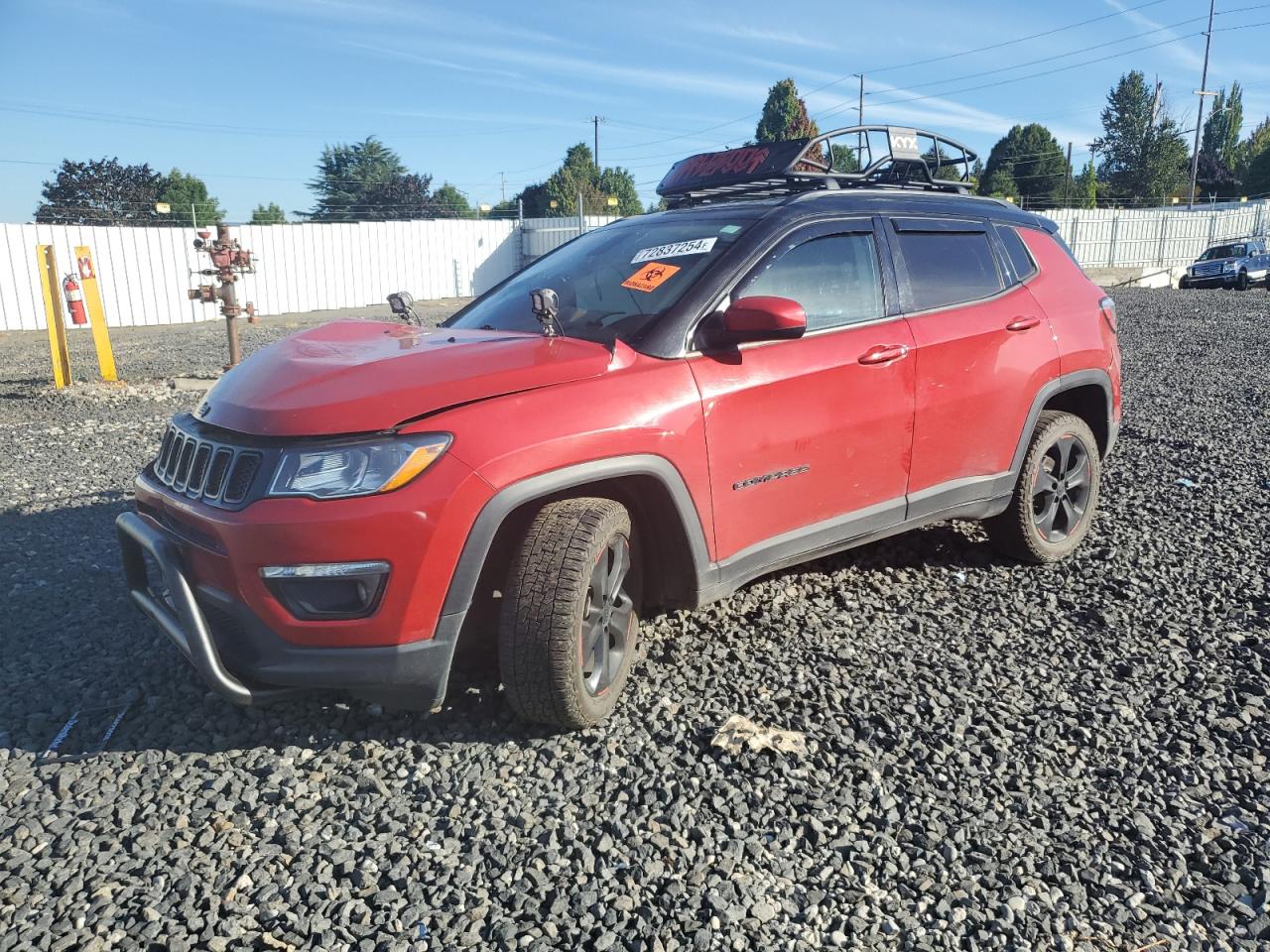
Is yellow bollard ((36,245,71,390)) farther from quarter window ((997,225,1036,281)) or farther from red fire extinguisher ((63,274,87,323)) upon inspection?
quarter window ((997,225,1036,281))

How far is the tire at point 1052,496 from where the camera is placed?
4.29m

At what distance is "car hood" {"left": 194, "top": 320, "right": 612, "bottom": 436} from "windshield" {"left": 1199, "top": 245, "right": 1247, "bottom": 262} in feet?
105

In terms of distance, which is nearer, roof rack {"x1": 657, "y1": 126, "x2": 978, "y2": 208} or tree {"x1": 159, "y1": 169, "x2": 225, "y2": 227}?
roof rack {"x1": 657, "y1": 126, "x2": 978, "y2": 208}

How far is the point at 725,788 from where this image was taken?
270 centimetres

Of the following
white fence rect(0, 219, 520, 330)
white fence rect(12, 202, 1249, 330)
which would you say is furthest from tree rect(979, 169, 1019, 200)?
white fence rect(0, 219, 520, 330)

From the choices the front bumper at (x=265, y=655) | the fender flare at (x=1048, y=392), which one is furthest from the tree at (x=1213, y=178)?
the front bumper at (x=265, y=655)

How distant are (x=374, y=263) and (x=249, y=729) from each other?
85.1ft

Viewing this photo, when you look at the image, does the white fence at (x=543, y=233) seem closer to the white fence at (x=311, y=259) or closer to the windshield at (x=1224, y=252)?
the white fence at (x=311, y=259)

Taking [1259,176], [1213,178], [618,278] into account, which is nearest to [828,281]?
[618,278]

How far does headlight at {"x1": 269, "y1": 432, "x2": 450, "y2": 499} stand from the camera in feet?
8.28

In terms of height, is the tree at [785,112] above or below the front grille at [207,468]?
above

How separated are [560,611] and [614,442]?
54cm

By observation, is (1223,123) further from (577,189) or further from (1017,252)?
(1017,252)

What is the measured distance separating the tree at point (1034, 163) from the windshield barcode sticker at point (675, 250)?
62.6 m
